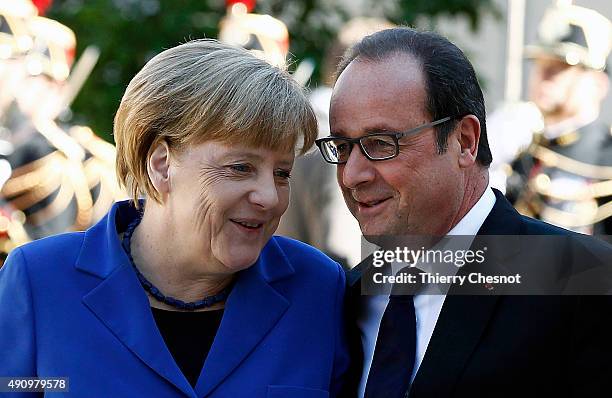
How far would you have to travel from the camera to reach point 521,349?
2.56m

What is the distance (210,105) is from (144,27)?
7.01 meters

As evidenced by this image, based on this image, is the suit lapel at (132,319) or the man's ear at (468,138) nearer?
the suit lapel at (132,319)

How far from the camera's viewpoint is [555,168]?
6812mm

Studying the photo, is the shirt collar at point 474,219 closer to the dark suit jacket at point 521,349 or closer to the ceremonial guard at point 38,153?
the dark suit jacket at point 521,349

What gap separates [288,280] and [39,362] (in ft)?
2.43

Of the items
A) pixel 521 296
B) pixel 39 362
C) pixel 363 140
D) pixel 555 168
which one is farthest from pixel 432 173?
pixel 555 168

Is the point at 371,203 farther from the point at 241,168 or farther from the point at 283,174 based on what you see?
the point at 241,168

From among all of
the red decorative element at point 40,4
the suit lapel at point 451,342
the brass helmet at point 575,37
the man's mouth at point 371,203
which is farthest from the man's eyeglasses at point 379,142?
the red decorative element at point 40,4

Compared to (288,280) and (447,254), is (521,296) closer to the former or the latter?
(447,254)

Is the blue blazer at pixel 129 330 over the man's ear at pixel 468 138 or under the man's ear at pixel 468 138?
under

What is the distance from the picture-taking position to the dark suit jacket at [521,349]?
249 cm

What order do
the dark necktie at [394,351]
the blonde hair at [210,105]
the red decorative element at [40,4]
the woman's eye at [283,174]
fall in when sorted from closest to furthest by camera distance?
the dark necktie at [394,351]
the blonde hair at [210,105]
the woman's eye at [283,174]
the red decorative element at [40,4]

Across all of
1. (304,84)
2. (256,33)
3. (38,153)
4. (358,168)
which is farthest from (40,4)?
(358,168)

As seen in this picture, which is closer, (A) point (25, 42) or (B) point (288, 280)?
(B) point (288, 280)
